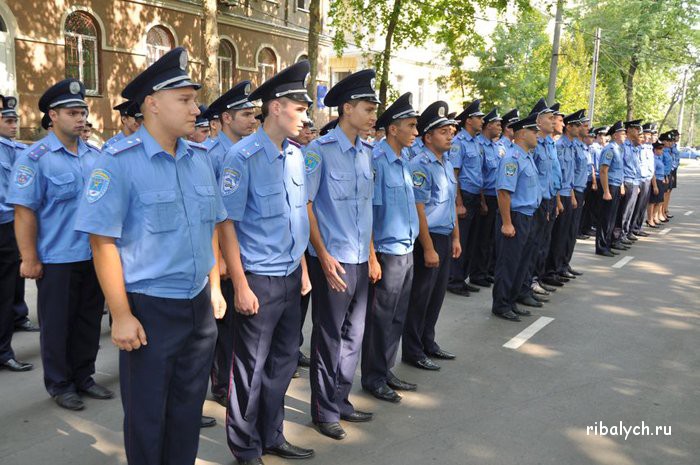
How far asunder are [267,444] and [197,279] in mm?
1288

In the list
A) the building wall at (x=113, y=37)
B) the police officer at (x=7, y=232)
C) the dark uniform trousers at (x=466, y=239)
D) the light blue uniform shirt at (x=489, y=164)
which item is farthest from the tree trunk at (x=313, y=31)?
the police officer at (x=7, y=232)

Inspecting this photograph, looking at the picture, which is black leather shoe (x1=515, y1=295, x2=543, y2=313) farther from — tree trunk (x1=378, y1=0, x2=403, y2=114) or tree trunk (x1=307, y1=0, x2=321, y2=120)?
tree trunk (x1=378, y1=0, x2=403, y2=114)

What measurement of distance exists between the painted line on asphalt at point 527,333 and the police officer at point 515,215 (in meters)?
0.21

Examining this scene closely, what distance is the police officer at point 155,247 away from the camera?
8.04ft

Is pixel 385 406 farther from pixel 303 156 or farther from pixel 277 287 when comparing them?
pixel 303 156

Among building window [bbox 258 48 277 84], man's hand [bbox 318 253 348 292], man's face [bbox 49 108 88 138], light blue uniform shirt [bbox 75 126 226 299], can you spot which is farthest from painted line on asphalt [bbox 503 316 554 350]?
building window [bbox 258 48 277 84]

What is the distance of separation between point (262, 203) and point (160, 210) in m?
0.74

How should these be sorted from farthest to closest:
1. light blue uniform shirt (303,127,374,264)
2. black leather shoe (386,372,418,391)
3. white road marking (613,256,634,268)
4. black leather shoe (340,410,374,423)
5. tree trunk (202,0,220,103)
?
tree trunk (202,0,220,103) → white road marking (613,256,634,268) → black leather shoe (386,372,418,391) → black leather shoe (340,410,374,423) → light blue uniform shirt (303,127,374,264)

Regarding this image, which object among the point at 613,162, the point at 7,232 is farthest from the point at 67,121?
the point at 613,162

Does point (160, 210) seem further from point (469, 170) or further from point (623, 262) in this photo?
point (623, 262)

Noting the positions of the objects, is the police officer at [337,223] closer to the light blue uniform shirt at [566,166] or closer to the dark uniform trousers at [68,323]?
the dark uniform trousers at [68,323]

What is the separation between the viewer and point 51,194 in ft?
13.4

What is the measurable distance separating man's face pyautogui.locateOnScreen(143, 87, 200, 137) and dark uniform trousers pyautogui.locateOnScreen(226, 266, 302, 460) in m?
0.94

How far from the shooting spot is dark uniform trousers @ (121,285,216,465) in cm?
256
